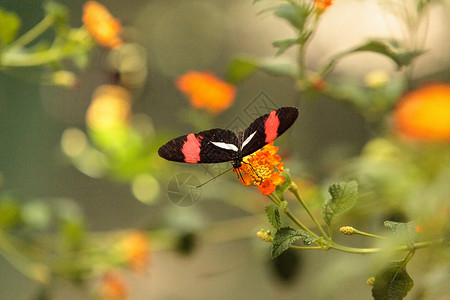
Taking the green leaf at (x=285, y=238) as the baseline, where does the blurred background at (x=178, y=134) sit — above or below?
below

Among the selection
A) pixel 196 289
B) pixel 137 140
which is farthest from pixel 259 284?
pixel 137 140

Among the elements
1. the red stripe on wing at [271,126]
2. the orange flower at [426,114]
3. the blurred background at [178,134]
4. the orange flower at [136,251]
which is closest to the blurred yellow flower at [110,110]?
the blurred background at [178,134]

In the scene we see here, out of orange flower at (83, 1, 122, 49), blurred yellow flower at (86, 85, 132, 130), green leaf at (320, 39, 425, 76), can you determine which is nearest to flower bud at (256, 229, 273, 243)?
green leaf at (320, 39, 425, 76)

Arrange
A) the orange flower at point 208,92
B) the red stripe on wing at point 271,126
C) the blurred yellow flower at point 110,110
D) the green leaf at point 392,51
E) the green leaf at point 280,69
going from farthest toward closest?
the blurred yellow flower at point 110,110 < the orange flower at point 208,92 < the green leaf at point 280,69 < the green leaf at point 392,51 < the red stripe on wing at point 271,126

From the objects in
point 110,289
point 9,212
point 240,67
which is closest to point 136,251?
point 110,289

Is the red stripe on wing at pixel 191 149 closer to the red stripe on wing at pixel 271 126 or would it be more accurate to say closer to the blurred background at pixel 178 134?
the red stripe on wing at pixel 271 126

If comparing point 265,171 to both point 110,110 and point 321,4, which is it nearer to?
point 321,4
